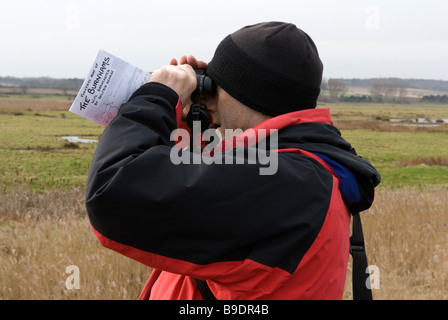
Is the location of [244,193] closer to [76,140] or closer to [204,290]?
[204,290]

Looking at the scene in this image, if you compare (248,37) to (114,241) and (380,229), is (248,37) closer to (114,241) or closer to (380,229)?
(114,241)

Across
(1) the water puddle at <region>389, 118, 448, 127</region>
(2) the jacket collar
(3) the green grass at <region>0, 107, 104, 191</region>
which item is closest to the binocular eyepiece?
(2) the jacket collar

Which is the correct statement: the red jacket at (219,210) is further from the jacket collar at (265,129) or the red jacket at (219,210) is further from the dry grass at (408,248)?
the dry grass at (408,248)

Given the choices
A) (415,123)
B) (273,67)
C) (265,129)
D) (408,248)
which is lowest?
(415,123)

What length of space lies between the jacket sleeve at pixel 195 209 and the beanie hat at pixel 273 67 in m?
0.35

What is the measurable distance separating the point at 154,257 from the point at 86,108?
0.59 meters

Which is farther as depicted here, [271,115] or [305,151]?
[271,115]

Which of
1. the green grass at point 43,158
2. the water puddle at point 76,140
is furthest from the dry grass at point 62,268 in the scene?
the water puddle at point 76,140

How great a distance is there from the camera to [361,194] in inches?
64.6

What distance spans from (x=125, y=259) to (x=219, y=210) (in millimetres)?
3883

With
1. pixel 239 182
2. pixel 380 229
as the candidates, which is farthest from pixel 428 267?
pixel 239 182

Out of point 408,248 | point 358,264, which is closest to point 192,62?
point 358,264

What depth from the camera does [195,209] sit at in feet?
4.47

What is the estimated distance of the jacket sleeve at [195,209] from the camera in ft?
4.47
